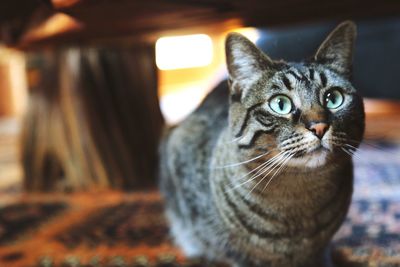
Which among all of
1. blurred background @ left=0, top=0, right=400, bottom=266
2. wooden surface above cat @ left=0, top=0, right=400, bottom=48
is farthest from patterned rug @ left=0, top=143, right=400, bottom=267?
wooden surface above cat @ left=0, top=0, right=400, bottom=48

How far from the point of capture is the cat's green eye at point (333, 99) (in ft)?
2.40

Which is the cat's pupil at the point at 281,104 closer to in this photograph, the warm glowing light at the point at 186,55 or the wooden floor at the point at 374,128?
the wooden floor at the point at 374,128

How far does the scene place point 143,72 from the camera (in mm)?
1739

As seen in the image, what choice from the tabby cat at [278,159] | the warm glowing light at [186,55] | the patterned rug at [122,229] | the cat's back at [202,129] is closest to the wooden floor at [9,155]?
the patterned rug at [122,229]

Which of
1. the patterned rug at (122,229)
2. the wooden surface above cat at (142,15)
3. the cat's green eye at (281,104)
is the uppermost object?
the wooden surface above cat at (142,15)

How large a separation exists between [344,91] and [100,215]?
37.6 inches

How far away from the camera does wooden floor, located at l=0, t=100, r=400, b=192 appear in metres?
1.98

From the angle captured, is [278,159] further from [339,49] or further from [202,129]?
[202,129]

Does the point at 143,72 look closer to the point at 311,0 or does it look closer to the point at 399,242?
the point at 311,0

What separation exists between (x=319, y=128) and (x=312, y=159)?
6cm

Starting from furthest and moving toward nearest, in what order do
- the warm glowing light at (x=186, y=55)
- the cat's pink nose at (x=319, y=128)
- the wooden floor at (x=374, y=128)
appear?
the warm glowing light at (x=186, y=55) < the wooden floor at (x=374, y=128) < the cat's pink nose at (x=319, y=128)

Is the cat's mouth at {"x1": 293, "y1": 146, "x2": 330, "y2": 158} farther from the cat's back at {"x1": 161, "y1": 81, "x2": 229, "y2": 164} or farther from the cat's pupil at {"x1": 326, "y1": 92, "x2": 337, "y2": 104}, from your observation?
the cat's back at {"x1": 161, "y1": 81, "x2": 229, "y2": 164}

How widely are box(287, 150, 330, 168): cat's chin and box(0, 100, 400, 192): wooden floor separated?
104cm

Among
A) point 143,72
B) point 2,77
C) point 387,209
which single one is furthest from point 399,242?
point 2,77
